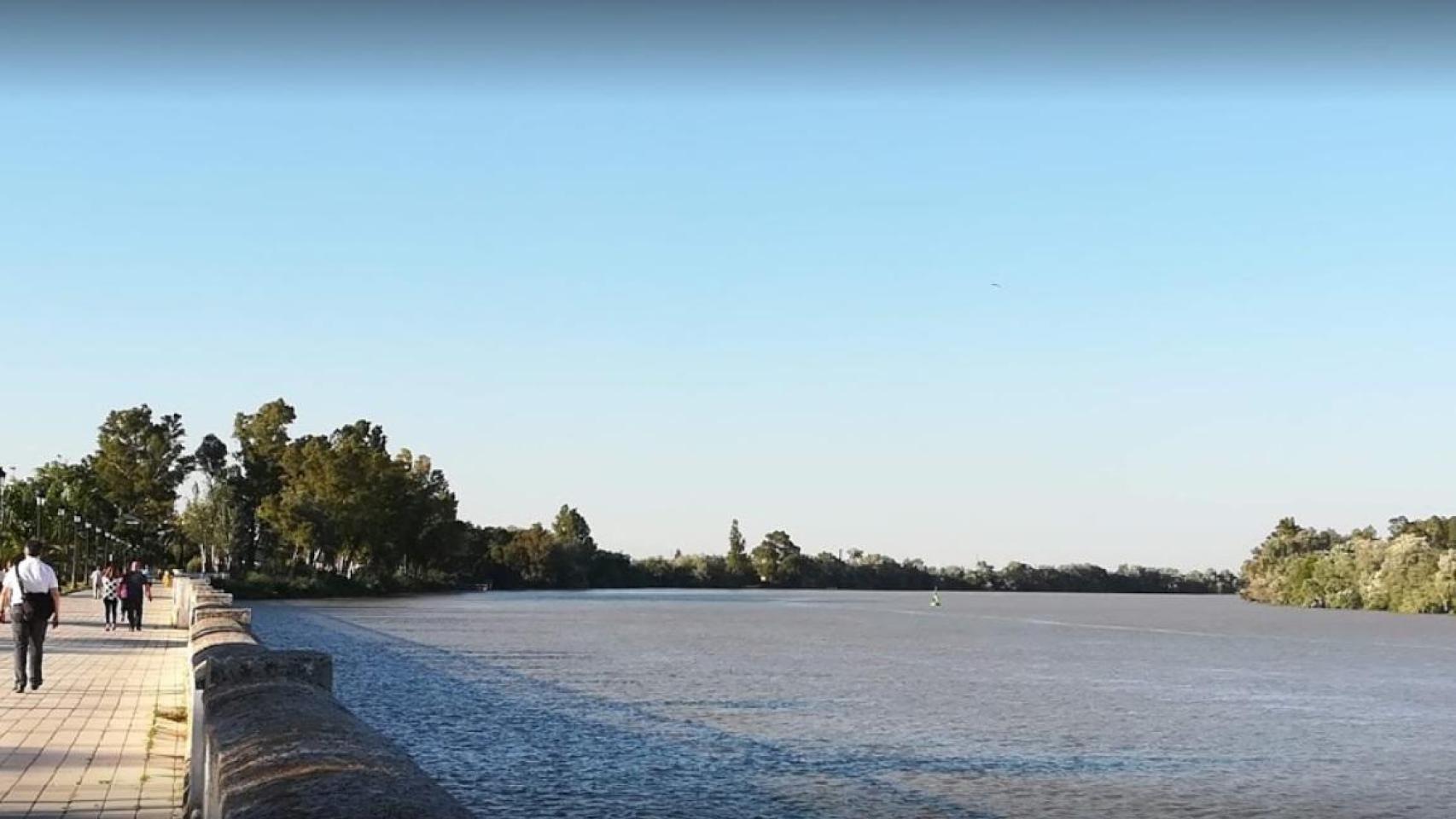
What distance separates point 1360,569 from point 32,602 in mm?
131603

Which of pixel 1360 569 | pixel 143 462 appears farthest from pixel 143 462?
pixel 1360 569

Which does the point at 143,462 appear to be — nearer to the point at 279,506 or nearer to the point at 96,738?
the point at 279,506

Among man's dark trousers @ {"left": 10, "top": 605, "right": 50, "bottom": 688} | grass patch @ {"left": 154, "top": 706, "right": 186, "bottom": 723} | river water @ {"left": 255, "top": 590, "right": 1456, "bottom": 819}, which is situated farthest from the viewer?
river water @ {"left": 255, "top": 590, "right": 1456, "bottom": 819}

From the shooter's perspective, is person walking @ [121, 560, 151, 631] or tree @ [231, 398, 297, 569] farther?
tree @ [231, 398, 297, 569]

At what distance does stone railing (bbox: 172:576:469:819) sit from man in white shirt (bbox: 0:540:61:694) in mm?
10585

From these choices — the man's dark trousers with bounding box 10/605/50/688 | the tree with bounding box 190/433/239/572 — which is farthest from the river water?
the tree with bounding box 190/433/239/572

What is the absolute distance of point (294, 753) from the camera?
19.5ft

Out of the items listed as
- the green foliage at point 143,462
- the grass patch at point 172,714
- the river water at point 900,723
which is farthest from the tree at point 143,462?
the grass patch at point 172,714

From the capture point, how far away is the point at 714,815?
2061 centimetres

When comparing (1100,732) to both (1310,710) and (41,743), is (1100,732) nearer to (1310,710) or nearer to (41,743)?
(1310,710)

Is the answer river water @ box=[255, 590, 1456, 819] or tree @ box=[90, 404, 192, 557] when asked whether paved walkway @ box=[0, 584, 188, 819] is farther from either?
tree @ box=[90, 404, 192, 557]

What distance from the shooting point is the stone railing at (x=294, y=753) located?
4977 mm

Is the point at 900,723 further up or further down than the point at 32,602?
further down

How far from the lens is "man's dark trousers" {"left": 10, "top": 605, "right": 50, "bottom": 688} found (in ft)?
65.3
